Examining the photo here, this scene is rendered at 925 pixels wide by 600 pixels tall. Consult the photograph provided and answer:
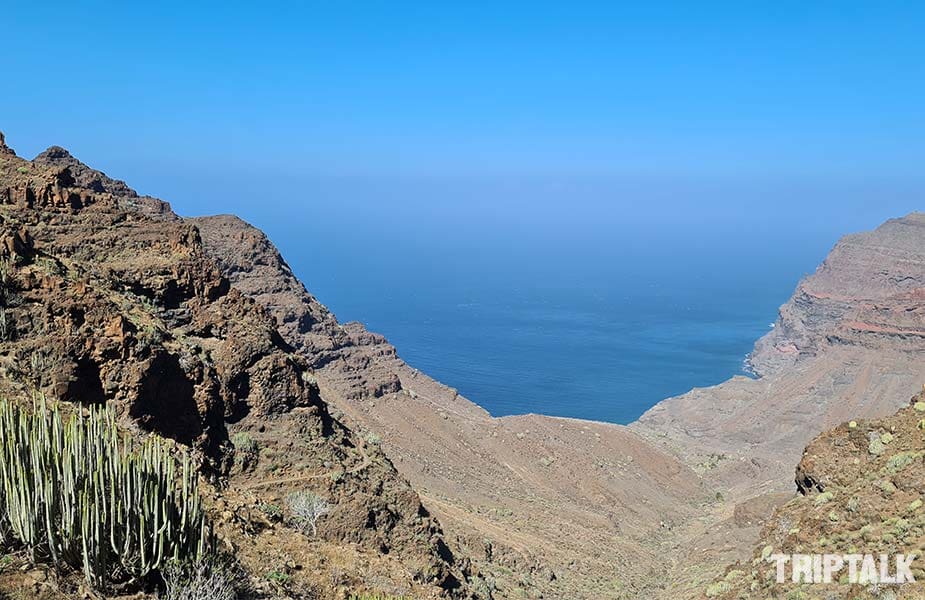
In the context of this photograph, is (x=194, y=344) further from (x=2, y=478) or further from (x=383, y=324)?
(x=383, y=324)

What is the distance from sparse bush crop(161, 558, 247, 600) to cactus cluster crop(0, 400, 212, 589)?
21cm

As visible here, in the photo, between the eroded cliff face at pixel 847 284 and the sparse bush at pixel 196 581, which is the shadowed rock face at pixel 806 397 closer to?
the eroded cliff face at pixel 847 284

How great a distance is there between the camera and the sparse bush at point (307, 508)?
19328 mm

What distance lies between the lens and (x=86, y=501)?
28.4 feet

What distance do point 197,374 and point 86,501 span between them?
12.4m

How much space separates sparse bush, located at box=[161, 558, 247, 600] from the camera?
9.55m

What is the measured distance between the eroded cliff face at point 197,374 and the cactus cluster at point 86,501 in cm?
380

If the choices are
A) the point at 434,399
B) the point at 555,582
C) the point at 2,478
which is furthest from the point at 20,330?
the point at 434,399

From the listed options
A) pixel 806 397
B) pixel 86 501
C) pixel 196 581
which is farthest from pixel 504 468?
pixel 806 397

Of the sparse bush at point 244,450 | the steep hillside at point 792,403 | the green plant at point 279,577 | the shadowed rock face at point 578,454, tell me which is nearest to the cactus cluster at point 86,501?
the green plant at point 279,577

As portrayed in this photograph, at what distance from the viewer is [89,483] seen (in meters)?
8.85

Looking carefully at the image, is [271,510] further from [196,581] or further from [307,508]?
[196,581]

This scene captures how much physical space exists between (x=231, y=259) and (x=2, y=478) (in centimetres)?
4078

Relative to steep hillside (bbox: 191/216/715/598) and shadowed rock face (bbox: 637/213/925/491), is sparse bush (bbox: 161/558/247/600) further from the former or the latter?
shadowed rock face (bbox: 637/213/925/491)
